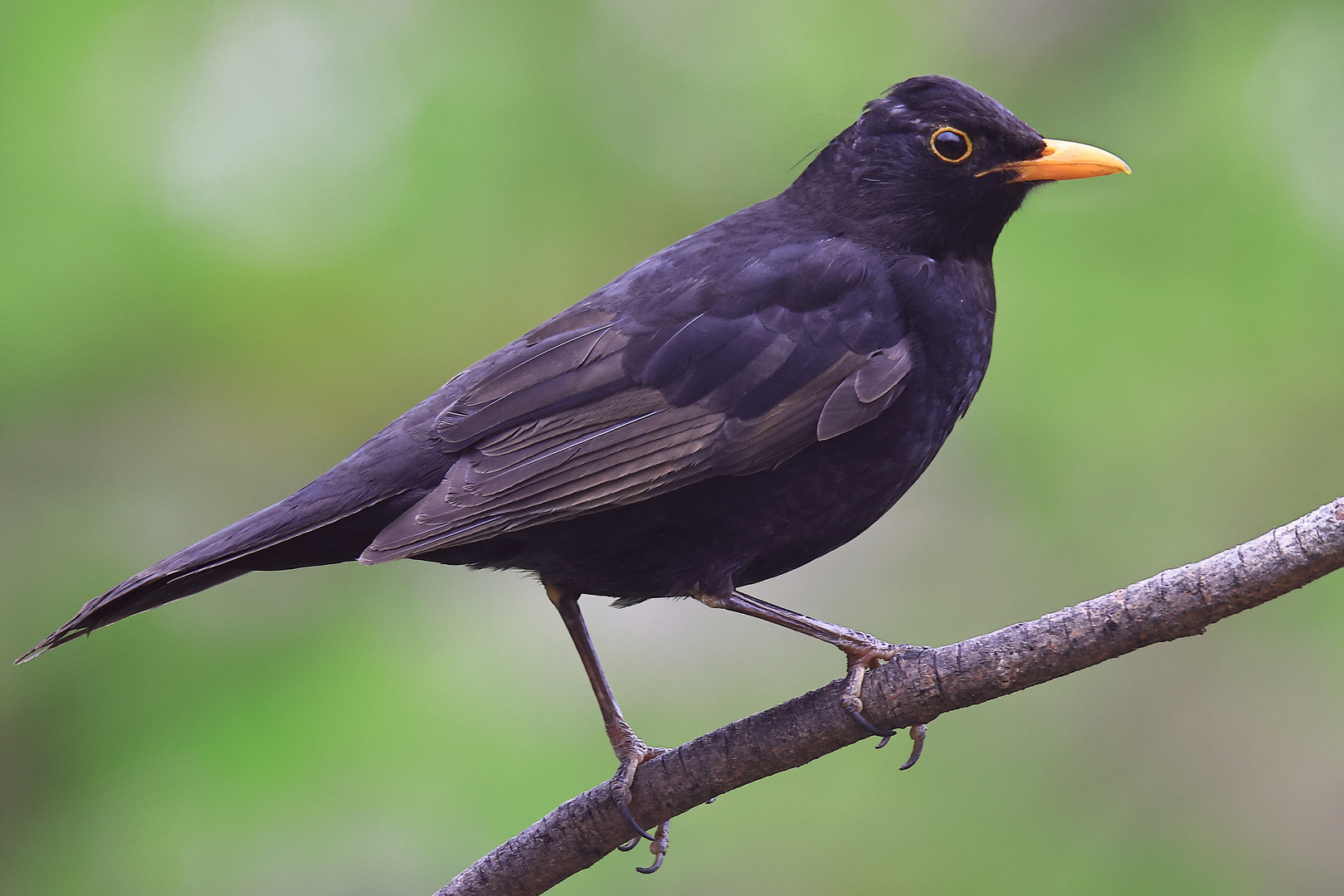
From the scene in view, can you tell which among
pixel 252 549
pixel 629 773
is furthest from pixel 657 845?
pixel 252 549

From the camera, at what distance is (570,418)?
10.1 ft

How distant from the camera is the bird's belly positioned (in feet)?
9.78

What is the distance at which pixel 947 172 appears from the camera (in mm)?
3379

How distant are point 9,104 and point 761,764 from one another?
212 inches

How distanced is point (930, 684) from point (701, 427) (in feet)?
2.91

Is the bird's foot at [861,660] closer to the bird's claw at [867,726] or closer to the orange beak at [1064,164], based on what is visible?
the bird's claw at [867,726]

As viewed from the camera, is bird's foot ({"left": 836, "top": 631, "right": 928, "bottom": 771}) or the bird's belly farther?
the bird's belly

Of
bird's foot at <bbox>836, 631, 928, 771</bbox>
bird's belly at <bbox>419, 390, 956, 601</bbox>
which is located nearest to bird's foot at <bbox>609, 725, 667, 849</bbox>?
bird's belly at <bbox>419, 390, 956, 601</bbox>

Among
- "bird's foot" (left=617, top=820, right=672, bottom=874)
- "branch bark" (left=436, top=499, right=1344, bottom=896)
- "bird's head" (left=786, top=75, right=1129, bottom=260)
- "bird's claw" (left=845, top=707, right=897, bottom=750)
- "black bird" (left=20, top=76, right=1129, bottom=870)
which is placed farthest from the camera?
"bird's head" (left=786, top=75, right=1129, bottom=260)

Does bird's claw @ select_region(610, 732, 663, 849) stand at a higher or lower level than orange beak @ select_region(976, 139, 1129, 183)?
lower

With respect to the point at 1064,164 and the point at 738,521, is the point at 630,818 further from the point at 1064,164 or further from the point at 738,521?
the point at 1064,164

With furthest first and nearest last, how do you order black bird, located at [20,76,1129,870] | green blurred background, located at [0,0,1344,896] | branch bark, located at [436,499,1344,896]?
green blurred background, located at [0,0,1344,896] < black bird, located at [20,76,1129,870] < branch bark, located at [436,499,1344,896]

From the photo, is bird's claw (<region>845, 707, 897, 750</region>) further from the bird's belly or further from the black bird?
the bird's belly

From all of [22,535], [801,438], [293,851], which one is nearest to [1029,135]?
[801,438]
